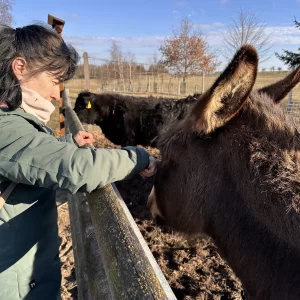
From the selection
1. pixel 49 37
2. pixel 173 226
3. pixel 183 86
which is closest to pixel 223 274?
pixel 173 226

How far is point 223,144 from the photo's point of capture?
1.56 metres

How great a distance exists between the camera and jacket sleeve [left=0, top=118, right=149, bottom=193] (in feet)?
4.57

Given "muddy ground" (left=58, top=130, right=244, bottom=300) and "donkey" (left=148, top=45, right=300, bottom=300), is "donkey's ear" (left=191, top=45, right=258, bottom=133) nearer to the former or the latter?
"donkey" (left=148, top=45, right=300, bottom=300)

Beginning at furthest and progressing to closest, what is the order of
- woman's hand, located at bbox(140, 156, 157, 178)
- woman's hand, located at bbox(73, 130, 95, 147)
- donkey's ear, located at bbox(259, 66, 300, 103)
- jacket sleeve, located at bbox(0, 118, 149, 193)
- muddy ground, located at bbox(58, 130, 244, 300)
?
1. muddy ground, located at bbox(58, 130, 244, 300)
2. woman's hand, located at bbox(73, 130, 95, 147)
3. woman's hand, located at bbox(140, 156, 157, 178)
4. donkey's ear, located at bbox(259, 66, 300, 103)
5. jacket sleeve, located at bbox(0, 118, 149, 193)

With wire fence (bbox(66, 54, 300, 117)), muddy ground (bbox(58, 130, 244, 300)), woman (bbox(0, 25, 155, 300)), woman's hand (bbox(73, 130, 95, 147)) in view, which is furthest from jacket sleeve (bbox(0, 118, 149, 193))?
wire fence (bbox(66, 54, 300, 117))

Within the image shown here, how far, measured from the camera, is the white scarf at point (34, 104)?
1.73 m

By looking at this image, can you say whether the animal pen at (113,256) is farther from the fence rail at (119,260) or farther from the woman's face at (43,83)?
the woman's face at (43,83)

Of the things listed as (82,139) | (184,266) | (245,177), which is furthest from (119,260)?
(184,266)

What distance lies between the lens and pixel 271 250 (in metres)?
1.32

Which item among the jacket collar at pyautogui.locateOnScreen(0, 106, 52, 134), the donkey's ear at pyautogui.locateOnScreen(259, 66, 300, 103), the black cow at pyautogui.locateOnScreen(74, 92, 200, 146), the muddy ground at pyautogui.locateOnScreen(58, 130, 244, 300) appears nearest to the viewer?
the jacket collar at pyautogui.locateOnScreen(0, 106, 52, 134)

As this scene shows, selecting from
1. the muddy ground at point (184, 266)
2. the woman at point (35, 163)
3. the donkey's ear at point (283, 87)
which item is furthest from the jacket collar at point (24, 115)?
the muddy ground at point (184, 266)

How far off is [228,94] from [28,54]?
3.91ft

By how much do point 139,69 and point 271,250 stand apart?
25.0 metres

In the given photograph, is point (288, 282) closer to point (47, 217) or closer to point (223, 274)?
point (47, 217)
